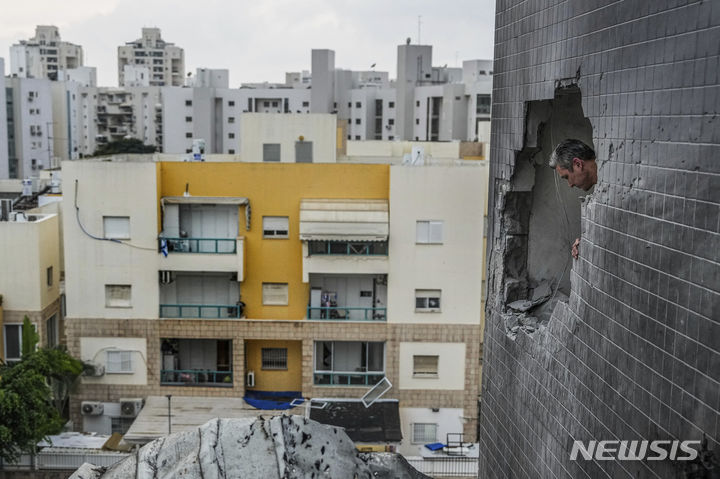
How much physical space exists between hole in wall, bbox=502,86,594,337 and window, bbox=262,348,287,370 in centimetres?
1755

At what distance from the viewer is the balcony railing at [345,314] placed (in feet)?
89.0

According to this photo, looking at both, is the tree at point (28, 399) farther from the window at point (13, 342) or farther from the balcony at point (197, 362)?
the balcony at point (197, 362)

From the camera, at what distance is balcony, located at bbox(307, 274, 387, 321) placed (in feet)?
89.6

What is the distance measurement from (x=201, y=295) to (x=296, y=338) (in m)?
3.60

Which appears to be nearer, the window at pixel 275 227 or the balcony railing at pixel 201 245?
the balcony railing at pixel 201 245

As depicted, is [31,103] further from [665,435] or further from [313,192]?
[665,435]

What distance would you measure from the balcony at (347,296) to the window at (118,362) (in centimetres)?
594

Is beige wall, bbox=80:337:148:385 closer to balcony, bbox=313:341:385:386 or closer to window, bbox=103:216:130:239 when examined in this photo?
window, bbox=103:216:130:239

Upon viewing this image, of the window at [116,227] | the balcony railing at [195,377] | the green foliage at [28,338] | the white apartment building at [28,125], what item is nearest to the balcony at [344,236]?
the balcony railing at [195,377]

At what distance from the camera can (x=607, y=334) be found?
7.43m

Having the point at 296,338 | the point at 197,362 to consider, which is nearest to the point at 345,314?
the point at 296,338

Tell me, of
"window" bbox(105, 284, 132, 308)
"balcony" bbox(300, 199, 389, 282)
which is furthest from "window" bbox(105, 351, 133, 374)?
"balcony" bbox(300, 199, 389, 282)

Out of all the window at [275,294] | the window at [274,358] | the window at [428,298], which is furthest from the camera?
the window at [274,358]

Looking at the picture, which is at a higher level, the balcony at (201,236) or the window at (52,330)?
the balcony at (201,236)
